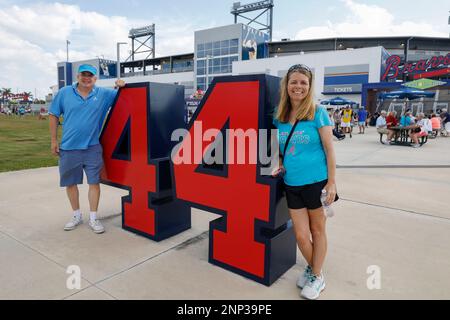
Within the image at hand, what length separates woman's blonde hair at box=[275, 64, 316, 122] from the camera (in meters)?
2.24

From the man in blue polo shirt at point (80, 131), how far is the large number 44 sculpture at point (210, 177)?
7.4 inches

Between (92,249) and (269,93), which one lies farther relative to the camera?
(92,249)

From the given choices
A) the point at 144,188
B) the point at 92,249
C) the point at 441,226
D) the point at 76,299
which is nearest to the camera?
the point at 76,299

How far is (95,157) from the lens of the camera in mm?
3686

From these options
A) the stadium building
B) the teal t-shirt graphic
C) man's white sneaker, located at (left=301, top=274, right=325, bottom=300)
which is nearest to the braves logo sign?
the stadium building

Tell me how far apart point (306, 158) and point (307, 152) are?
4 cm

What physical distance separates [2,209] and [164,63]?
209ft

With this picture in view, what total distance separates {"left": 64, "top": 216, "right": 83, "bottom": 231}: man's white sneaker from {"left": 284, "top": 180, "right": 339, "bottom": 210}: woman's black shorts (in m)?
2.58

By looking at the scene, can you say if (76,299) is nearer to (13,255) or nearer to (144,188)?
(13,255)

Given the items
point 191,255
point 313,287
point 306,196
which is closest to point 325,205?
point 306,196

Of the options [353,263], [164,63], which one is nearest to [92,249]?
[353,263]

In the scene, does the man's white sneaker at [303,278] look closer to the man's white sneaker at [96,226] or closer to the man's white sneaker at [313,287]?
the man's white sneaker at [313,287]

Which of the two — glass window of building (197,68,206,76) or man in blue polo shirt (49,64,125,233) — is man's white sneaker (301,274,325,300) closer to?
man in blue polo shirt (49,64,125,233)

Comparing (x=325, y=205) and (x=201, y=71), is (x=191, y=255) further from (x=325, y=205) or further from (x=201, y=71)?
(x=201, y=71)
